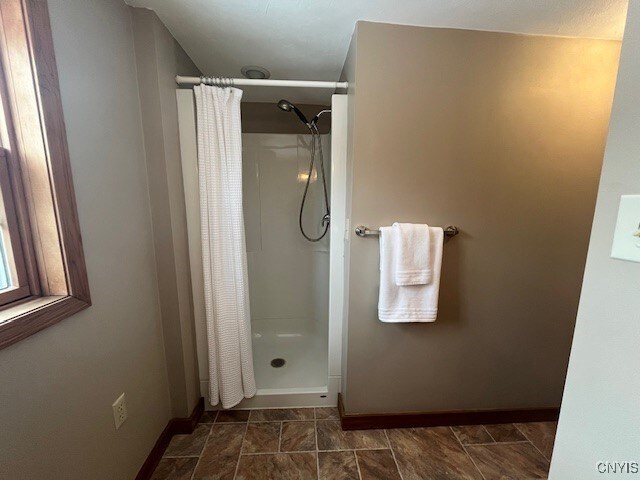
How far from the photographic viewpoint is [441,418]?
1.40 m

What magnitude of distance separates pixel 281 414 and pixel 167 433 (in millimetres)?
618

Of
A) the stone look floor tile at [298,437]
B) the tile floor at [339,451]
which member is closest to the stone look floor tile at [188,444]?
the tile floor at [339,451]

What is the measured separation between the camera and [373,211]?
120 centimetres

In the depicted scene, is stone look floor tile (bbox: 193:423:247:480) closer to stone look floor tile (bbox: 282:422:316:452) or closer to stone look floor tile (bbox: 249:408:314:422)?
stone look floor tile (bbox: 249:408:314:422)

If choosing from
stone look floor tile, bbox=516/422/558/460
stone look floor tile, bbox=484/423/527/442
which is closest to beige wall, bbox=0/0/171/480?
stone look floor tile, bbox=484/423/527/442

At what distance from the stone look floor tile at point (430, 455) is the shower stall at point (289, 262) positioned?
0.45 meters

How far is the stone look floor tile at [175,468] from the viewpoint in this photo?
1.13m

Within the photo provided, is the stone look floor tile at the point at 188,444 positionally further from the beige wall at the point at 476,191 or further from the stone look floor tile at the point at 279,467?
the beige wall at the point at 476,191

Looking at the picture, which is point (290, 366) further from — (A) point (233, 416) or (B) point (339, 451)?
(B) point (339, 451)

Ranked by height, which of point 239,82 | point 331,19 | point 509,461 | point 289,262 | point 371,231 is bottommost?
point 509,461

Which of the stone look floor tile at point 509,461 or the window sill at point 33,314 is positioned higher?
the window sill at point 33,314

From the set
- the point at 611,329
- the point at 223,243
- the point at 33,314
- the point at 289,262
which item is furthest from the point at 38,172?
the point at 289,262

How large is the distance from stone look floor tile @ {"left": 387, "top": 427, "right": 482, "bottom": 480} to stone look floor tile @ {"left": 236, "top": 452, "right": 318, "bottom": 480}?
455 mm

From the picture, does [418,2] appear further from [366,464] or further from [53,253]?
[366,464]
